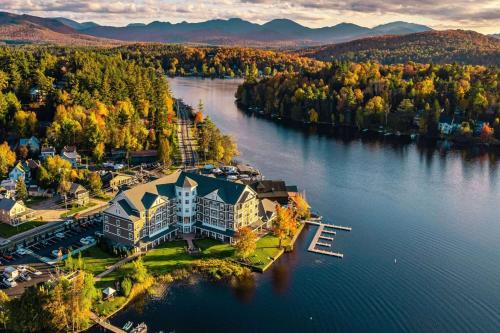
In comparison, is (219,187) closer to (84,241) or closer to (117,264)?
(117,264)

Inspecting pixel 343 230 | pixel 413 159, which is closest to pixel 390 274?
pixel 343 230

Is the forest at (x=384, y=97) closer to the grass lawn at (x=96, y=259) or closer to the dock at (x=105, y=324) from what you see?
the grass lawn at (x=96, y=259)

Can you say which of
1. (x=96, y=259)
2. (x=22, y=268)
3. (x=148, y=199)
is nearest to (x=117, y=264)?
(x=96, y=259)

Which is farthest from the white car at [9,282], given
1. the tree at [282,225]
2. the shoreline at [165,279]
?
the tree at [282,225]

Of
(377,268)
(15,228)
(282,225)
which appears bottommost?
(377,268)

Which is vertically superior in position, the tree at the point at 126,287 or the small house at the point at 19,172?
the small house at the point at 19,172

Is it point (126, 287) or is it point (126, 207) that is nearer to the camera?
point (126, 287)

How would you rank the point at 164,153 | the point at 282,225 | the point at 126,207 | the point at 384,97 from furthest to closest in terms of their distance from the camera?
the point at 384,97, the point at 164,153, the point at 282,225, the point at 126,207
